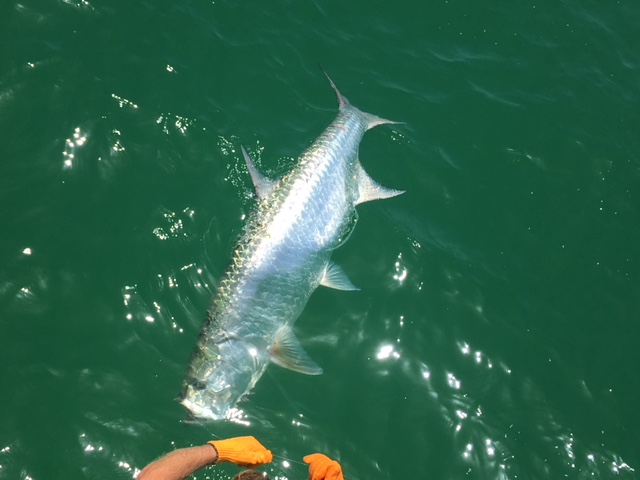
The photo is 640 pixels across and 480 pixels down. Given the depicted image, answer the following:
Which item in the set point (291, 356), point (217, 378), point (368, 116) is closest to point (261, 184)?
point (291, 356)

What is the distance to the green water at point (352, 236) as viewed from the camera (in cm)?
634

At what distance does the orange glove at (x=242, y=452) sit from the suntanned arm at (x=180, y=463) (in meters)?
0.08

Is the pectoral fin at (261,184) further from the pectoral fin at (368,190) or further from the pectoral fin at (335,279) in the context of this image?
the pectoral fin at (368,190)

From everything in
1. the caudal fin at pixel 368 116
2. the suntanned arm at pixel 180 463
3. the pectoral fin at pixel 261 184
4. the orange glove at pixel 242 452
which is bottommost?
the orange glove at pixel 242 452

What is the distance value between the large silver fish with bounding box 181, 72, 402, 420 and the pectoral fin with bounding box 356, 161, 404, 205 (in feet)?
1.42

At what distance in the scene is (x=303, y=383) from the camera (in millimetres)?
6688

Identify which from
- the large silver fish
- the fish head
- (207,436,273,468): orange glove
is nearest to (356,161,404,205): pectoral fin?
the large silver fish

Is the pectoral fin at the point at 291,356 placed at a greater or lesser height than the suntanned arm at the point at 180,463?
greater

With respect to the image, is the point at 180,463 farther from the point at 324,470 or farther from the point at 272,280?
the point at 272,280

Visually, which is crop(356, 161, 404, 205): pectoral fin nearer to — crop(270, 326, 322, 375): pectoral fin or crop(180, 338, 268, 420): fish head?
crop(270, 326, 322, 375): pectoral fin

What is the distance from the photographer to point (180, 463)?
5.00m

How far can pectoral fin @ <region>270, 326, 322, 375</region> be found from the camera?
6406 millimetres

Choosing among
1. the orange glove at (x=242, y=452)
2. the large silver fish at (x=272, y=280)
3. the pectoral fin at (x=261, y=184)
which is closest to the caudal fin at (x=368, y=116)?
the large silver fish at (x=272, y=280)

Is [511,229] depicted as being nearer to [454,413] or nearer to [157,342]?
[454,413]
